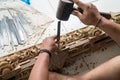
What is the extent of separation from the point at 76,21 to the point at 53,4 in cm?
18

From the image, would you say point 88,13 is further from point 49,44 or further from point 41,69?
point 41,69

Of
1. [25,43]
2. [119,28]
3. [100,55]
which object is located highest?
[119,28]

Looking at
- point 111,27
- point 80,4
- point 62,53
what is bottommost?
point 62,53

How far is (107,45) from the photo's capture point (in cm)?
139

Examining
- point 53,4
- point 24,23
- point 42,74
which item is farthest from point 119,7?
point 42,74

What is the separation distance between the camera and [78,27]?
1312 mm

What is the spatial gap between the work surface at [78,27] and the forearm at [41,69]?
0.66ft

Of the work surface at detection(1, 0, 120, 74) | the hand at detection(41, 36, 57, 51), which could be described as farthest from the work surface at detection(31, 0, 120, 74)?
the hand at detection(41, 36, 57, 51)

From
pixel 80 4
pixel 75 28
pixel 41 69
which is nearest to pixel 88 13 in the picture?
pixel 80 4

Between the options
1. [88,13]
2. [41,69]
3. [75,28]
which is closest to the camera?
[41,69]

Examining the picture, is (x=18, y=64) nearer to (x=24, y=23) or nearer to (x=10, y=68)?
(x=10, y=68)

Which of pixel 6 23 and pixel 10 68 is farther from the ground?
pixel 6 23

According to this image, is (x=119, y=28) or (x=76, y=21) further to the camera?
(x=76, y=21)

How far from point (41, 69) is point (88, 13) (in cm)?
36
